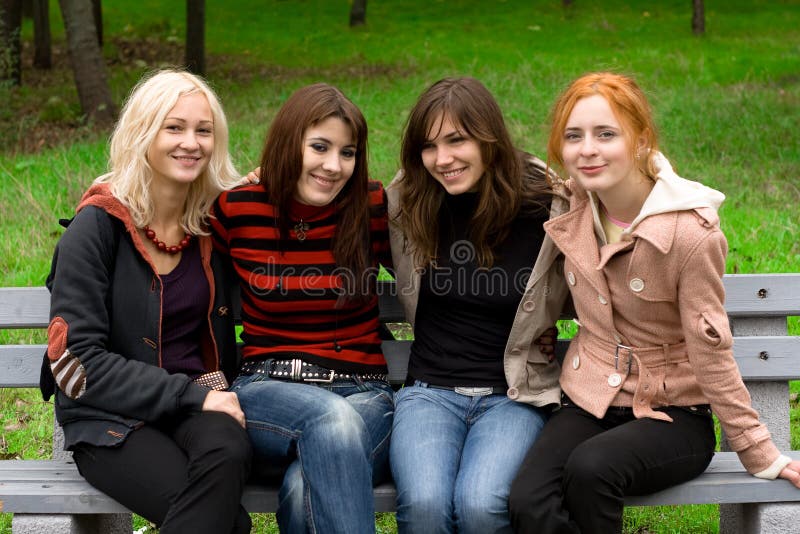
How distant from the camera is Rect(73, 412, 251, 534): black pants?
2.91 metres

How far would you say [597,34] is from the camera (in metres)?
21.9

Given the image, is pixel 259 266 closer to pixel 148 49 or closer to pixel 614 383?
pixel 614 383

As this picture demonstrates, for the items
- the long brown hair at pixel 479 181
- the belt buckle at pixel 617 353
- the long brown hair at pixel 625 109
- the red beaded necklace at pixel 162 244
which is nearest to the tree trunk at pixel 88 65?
the red beaded necklace at pixel 162 244

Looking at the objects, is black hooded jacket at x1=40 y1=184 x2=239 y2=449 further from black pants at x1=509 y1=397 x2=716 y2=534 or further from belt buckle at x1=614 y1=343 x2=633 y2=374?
belt buckle at x1=614 y1=343 x2=633 y2=374

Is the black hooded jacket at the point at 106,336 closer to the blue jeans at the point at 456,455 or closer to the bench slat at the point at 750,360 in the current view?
the bench slat at the point at 750,360

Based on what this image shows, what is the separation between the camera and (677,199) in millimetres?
3107

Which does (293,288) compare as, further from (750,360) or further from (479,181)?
(750,360)

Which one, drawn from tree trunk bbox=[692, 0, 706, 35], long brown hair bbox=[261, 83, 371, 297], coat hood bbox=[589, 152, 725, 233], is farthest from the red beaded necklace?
tree trunk bbox=[692, 0, 706, 35]

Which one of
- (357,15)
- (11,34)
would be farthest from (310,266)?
(357,15)

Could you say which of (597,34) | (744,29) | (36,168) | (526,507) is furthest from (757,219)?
(744,29)

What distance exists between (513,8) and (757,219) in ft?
70.1

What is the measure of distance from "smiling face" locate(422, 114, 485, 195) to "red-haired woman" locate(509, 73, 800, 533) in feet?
0.91

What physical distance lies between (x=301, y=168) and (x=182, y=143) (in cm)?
42

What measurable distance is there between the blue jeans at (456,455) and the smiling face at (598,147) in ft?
2.74
